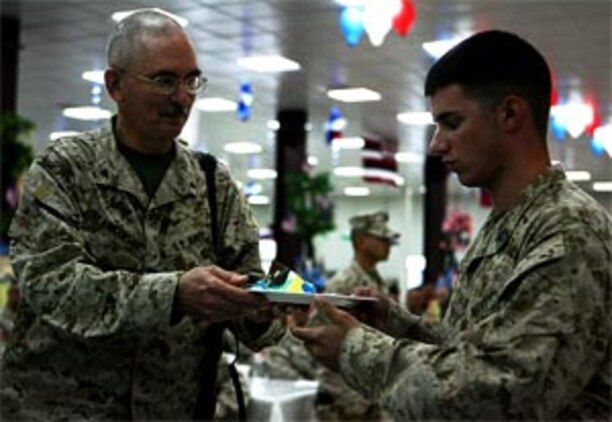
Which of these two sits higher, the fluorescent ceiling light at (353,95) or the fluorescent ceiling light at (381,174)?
the fluorescent ceiling light at (353,95)

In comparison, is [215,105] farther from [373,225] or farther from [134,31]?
[134,31]

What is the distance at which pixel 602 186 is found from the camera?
961 inches

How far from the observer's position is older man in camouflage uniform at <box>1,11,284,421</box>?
85.4 inches

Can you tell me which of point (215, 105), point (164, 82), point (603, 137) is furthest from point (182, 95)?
point (603, 137)

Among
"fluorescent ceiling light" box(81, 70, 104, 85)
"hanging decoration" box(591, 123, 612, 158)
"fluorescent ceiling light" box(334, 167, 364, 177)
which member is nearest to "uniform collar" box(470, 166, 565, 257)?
"fluorescent ceiling light" box(81, 70, 104, 85)

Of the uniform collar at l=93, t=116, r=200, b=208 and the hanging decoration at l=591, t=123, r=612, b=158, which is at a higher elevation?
the hanging decoration at l=591, t=123, r=612, b=158

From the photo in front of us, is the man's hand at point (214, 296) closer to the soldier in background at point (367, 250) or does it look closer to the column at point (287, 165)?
the soldier in background at point (367, 250)

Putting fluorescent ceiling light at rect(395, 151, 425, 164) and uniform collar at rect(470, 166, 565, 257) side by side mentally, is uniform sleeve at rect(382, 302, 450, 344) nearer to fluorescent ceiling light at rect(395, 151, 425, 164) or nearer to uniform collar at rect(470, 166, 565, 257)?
uniform collar at rect(470, 166, 565, 257)

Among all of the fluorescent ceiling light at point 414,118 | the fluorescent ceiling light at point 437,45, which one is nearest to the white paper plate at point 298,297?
the fluorescent ceiling light at point 437,45

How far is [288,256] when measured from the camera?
15.1 metres

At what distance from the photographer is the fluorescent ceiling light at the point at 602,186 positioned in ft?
78.6

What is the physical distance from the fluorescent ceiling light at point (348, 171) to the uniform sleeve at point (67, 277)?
2089 centimetres

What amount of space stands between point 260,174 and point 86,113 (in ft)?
32.5

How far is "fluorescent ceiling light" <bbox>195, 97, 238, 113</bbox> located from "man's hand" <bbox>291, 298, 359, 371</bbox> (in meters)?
12.4
